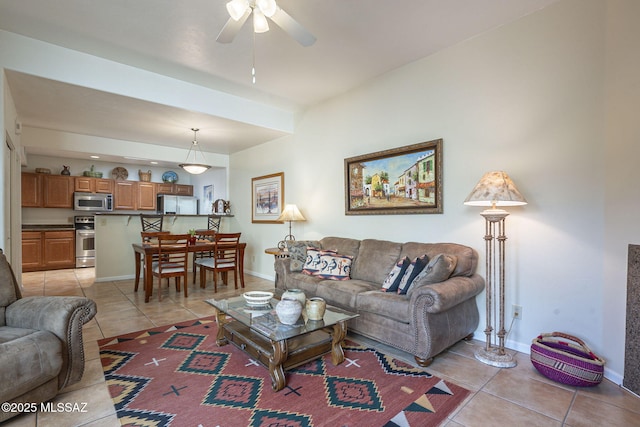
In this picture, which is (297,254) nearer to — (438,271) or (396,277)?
(396,277)

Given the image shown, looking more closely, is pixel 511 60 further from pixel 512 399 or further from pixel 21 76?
pixel 21 76

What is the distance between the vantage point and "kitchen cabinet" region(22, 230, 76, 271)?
614cm

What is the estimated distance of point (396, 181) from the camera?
348cm

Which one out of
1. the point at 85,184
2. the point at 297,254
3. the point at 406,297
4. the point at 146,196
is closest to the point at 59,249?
the point at 85,184

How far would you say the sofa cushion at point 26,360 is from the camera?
1.54m

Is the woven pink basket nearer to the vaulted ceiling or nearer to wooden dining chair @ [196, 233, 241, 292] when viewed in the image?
the vaulted ceiling

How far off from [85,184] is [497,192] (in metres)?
8.09

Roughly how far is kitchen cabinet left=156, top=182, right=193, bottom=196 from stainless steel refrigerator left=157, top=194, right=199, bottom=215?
0.27 meters

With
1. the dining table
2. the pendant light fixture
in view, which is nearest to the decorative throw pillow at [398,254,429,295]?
the dining table

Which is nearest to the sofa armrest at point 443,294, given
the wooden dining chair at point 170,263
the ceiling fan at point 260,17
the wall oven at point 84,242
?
the ceiling fan at point 260,17

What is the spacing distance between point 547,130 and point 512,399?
2006 mm

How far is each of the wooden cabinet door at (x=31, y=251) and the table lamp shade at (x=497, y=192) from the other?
7921 mm

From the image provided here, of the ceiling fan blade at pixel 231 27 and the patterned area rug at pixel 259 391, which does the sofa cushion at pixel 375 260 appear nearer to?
the patterned area rug at pixel 259 391

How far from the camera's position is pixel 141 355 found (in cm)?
249
